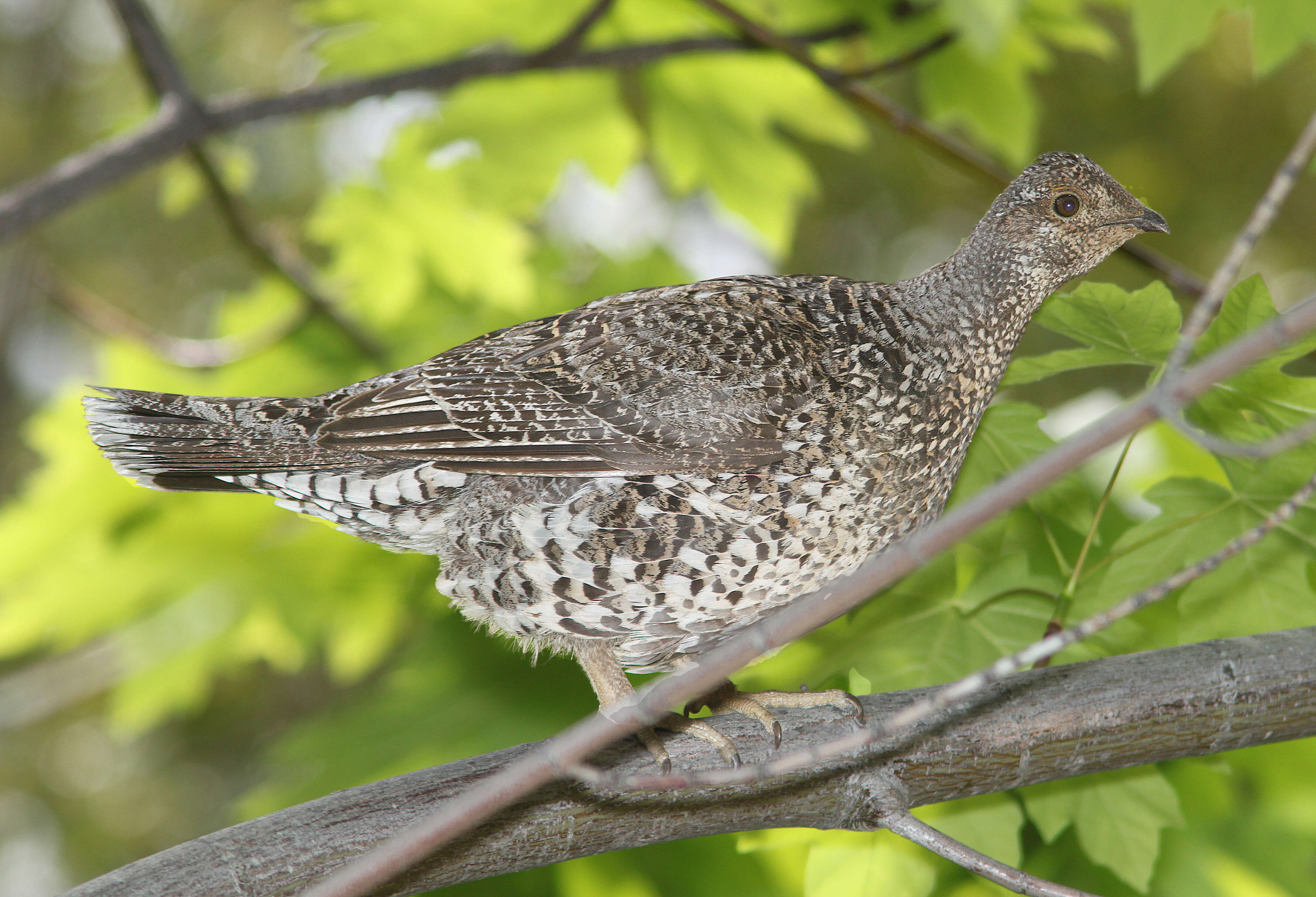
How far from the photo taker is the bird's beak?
4.28ft

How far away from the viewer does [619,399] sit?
138 cm

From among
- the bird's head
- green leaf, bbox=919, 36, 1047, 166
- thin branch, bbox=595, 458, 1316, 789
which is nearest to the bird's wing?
the bird's head

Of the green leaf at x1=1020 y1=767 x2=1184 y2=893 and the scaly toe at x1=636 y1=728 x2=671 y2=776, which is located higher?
the scaly toe at x1=636 y1=728 x2=671 y2=776

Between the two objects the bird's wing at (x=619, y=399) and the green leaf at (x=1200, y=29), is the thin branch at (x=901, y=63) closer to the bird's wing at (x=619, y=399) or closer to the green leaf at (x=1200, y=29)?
the green leaf at (x=1200, y=29)

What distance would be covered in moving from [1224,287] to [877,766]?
87 cm

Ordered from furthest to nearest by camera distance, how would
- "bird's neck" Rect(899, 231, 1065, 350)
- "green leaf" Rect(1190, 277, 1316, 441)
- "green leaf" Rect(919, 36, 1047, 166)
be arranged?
"green leaf" Rect(919, 36, 1047, 166) → "bird's neck" Rect(899, 231, 1065, 350) → "green leaf" Rect(1190, 277, 1316, 441)

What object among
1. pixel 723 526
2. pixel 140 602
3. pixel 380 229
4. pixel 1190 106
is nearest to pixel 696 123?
pixel 380 229

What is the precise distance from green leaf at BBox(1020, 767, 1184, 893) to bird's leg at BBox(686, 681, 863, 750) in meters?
0.39

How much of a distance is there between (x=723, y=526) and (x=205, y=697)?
463cm

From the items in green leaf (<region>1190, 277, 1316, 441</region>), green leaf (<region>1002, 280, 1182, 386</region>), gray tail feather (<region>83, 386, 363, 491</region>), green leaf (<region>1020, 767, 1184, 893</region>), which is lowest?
green leaf (<region>1020, 767, 1184, 893</region>)

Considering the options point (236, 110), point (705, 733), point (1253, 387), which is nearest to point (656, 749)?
point (705, 733)

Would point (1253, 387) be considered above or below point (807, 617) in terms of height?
above

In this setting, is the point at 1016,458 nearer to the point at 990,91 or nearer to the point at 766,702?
the point at 766,702

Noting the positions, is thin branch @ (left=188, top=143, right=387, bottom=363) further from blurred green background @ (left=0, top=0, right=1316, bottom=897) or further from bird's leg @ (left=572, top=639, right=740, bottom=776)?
bird's leg @ (left=572, top=639, right=740, bottom=776)
